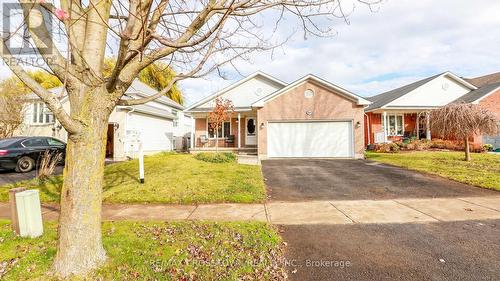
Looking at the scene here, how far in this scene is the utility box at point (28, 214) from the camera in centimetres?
477

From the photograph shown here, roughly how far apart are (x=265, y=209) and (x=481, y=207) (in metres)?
5.11

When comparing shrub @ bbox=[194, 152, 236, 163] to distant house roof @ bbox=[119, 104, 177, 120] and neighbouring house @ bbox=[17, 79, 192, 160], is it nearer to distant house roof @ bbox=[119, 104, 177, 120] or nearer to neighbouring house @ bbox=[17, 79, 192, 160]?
neighbouring house @ bbox=[17, 79, 192, 160]

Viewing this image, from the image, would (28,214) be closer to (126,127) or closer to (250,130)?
(126,127)

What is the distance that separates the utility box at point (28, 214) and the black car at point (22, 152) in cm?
964

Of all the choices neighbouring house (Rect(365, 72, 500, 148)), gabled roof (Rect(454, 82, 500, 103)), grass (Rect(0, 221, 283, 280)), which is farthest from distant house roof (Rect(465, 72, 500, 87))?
grass (Rect(0, 221, 283, 280))

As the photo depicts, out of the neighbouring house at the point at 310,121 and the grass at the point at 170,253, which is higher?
the neighbouring house at the point at 310,121

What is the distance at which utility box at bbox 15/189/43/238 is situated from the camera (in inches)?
188

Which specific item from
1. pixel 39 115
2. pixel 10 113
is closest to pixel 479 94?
pixel 39 115

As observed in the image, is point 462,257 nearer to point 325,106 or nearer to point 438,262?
point 438,262

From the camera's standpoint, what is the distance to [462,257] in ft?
13.0

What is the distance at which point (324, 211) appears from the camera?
21.4ft

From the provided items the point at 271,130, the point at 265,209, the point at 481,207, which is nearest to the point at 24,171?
the point at 265,209

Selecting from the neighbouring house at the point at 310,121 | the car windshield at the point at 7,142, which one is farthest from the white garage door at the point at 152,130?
the car windshield at the point at 7,142

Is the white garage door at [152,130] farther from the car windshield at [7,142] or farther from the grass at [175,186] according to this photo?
the grass at [175,186]
